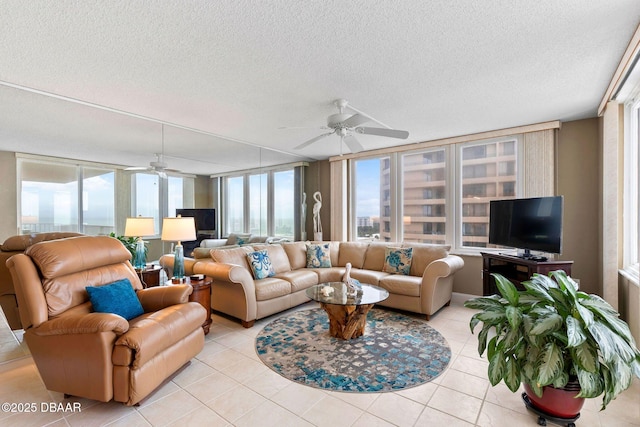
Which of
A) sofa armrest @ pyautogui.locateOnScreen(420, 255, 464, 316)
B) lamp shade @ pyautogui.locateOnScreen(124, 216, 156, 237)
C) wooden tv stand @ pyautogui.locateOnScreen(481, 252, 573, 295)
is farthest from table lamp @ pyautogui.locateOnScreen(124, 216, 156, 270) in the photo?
wooden tv stand @ pyautogui.locateOnScreen(481, 252, 573, 295)

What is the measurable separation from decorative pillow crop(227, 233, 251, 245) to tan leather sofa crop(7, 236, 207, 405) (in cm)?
218

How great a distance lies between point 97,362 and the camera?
188 cm

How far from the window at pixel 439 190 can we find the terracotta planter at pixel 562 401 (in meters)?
3.01

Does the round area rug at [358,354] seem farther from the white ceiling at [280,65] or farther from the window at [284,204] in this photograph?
the white ceiling at [280,65]

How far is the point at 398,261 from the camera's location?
442 cm

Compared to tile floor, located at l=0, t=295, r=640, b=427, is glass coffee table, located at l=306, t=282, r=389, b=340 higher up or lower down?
higher up

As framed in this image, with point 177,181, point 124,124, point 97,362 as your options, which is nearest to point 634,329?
point 97,362

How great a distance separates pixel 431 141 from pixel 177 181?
4.09 meters

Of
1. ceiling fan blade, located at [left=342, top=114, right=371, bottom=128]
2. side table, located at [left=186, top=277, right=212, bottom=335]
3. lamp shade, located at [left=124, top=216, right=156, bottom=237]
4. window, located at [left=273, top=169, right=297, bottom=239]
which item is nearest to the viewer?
ceiling fan blade, located at [left=342, top=114, right=371, bottom=128]

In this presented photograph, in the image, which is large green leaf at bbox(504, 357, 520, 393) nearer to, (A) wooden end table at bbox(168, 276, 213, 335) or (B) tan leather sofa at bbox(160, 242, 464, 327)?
(B) tan leather sofa at bbox(160, 242, 464, 327)

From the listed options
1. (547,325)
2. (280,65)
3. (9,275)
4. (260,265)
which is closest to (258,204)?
(260,265)

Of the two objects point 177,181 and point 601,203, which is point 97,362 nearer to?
point 177,181

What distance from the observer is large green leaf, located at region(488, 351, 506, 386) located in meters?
1.80

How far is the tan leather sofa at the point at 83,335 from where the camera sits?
1896mm
